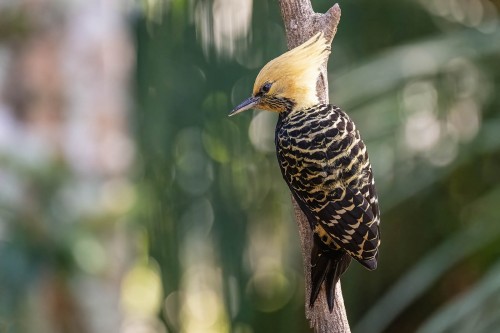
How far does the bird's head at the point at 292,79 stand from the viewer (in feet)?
9.01

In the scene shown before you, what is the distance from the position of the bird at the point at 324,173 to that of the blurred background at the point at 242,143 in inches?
52.0

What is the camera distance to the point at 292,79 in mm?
2863

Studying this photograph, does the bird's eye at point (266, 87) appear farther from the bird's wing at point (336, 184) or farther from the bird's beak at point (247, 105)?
the bird's wing at point (336, 184)

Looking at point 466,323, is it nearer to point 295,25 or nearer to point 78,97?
point 295,25

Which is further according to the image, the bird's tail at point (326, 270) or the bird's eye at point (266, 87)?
the bird's eye at point (266, 87)

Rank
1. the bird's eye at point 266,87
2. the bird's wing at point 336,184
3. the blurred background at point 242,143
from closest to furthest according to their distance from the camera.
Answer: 1. the bird's wing at point 336,184
2. the bird's eye at point 266,87
3. the blurred background at point 242,143

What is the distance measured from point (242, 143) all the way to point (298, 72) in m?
1.89

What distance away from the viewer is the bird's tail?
2742mm

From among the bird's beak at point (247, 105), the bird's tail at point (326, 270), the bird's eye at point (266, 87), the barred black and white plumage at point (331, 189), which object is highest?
the bird's eye at point (266, 87)

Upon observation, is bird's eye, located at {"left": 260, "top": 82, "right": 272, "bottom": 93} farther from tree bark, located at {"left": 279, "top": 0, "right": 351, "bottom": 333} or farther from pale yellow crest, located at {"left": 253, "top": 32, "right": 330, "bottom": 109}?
tree bark, located at {"left": 279, "top": 0, "right": 351, "bottom": 333}

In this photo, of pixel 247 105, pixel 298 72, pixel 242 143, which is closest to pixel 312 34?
pixel 298 72

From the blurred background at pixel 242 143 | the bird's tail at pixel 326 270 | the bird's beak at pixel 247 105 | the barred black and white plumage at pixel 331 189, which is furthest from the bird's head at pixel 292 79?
the blurred background at pixel 242 143

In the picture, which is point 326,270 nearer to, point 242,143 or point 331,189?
point 331,189

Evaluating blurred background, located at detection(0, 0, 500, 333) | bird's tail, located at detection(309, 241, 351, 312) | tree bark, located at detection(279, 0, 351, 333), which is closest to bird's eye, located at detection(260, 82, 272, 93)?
tree bark, located at detection(279, 0, 351, 333)
